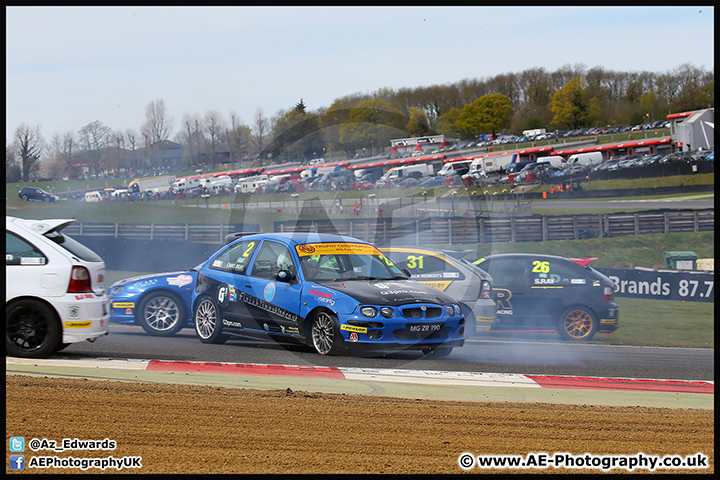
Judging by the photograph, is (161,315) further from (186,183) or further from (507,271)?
(186,183)

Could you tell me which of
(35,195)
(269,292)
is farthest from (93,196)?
(269,292)

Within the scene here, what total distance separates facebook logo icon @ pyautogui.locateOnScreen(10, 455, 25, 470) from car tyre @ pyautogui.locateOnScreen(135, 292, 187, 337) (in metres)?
5.42

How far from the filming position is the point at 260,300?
817 cm

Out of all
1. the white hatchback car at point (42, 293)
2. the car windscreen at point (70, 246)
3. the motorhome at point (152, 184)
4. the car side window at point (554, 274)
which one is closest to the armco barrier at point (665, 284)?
the car side window at point (554, 274)

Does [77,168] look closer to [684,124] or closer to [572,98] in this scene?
[572,98]

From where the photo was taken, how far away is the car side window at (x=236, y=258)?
28.1ft

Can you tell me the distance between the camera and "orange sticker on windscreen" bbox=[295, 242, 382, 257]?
830 cm

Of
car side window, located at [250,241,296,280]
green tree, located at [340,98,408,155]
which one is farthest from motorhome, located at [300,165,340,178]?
car side window, located at [250,241,296,280]

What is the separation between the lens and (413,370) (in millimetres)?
7051

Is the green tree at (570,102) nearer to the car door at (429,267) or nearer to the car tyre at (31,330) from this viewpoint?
the car door at (429,267)

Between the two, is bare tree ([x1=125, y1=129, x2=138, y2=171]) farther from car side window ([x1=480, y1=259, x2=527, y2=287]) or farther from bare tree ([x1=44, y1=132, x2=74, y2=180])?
car side window ([x1=480, y1=259, x2=527, y2=287])

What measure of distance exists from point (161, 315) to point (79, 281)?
2701 millimetres

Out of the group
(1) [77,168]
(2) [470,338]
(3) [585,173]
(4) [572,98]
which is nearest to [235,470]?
(2) [470,338]

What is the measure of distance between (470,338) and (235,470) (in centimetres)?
733
